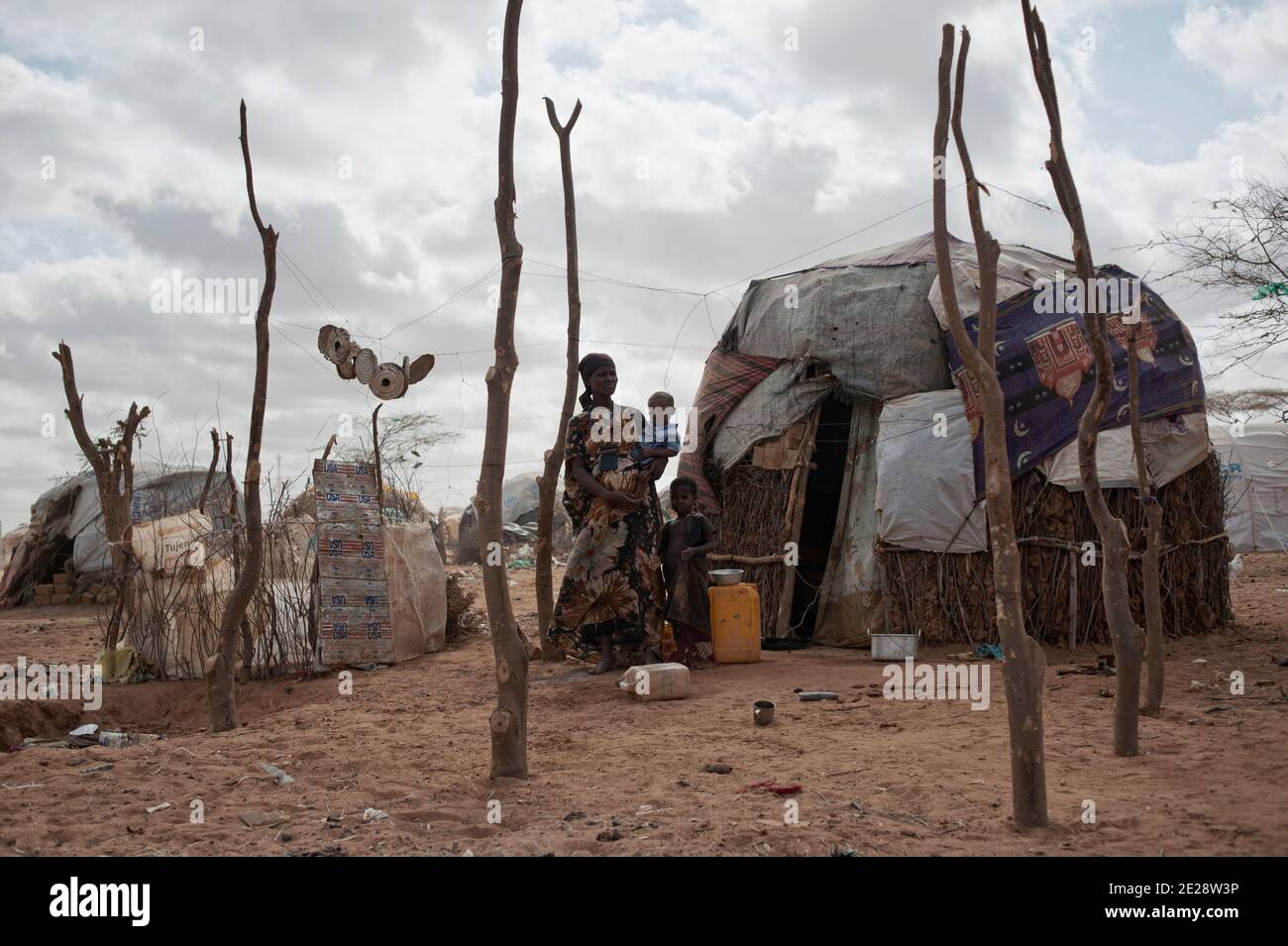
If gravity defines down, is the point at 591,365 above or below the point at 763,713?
above

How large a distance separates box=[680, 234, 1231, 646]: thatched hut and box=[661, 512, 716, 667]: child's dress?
50.4 inches

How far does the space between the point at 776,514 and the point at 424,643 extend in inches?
112

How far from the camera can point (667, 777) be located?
371 cm

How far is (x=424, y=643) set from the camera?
25.3ft

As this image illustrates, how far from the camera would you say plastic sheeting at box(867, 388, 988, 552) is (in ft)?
22.8

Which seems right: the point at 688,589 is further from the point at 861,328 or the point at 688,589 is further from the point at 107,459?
the point at 107,459

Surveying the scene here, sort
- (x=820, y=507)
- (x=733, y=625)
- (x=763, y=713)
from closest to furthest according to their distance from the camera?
1. (x=763, y=713)
2. (x=733, y=625)
3. (x=820, y=507)

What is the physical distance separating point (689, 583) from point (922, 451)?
1.91 metres

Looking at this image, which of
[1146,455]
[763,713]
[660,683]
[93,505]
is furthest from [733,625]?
[93,505]

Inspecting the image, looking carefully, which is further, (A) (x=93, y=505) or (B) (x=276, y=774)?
(A) (x=93, y=505)

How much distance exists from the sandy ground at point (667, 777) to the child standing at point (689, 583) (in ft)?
2.14
